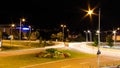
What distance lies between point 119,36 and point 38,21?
1931 inches

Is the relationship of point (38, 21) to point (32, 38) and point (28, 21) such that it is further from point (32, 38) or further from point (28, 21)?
point (32, 38)

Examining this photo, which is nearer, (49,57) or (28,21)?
(49,57)

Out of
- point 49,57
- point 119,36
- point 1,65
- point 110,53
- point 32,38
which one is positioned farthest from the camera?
point 119,36

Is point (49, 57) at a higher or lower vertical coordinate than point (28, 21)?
lower

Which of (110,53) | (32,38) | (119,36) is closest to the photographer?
(110,53)

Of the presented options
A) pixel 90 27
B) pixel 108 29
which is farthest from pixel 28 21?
pixel 108 29

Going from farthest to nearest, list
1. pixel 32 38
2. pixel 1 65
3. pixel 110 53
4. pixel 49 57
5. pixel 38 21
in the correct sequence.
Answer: pixel 38 21 → pixel 32 38 → pixel 110 53 → pixel 49 57 → pixel 1 65

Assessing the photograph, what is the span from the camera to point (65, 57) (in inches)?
1902

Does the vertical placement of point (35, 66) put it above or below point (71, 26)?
below

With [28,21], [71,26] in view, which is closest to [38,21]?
[28,21]

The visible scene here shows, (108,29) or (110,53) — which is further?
(108,29)

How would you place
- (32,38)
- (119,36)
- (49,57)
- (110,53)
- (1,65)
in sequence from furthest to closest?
(119,36), (32,38), (110,53), (49,57), (1,65)

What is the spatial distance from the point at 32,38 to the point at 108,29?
74761mm

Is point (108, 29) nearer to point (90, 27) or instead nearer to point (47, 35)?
point (90, 27)
